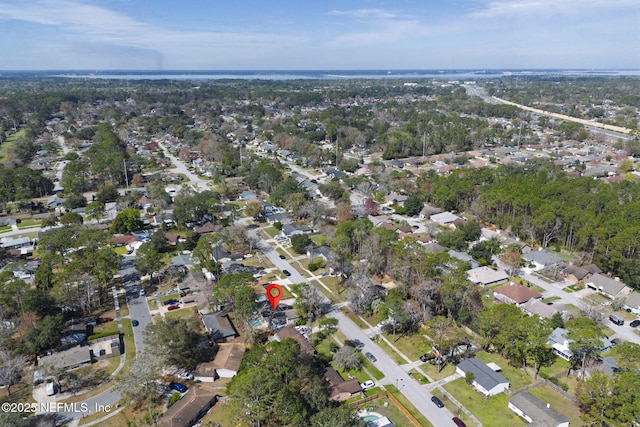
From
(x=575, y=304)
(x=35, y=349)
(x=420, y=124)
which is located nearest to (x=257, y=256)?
(x=35, y=349)

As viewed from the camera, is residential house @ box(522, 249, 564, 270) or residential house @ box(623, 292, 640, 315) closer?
residential house @ box(623, 292, 640, 315)

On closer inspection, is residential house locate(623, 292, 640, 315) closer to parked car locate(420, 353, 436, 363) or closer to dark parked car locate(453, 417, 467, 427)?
parked car locate(420, 353, 436, 363)

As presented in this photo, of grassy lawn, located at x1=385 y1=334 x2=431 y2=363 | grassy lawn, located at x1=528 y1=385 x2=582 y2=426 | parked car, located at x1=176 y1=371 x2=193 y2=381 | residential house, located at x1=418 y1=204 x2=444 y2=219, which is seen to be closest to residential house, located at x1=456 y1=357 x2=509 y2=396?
grassy lawn, located at x1=528 y1=385 x2=582 y2=426

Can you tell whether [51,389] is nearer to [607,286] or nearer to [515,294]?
[515,294]

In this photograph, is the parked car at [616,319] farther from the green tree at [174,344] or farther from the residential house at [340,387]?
the green tree at [174,344]

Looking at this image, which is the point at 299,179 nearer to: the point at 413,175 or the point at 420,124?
the point at 413,175

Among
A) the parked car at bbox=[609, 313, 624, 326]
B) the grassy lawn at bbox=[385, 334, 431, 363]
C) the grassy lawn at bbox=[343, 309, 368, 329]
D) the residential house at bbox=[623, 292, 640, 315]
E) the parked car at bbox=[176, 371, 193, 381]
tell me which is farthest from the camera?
the residential house at bbox=[623, 292, 640, 315]
